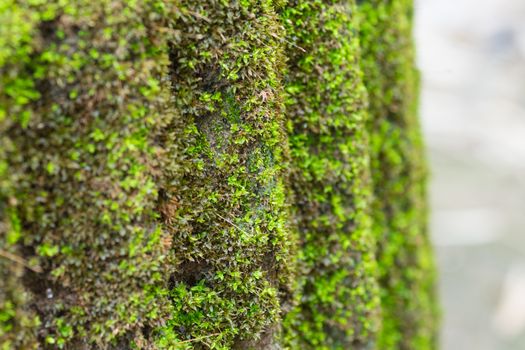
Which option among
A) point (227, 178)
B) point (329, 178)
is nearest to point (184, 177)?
point (227, 178)

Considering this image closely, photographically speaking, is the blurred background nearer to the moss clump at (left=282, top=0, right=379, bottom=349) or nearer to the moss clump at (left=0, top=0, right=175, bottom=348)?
the moss clump at (left=282, top=0, right=379, bottom=349)

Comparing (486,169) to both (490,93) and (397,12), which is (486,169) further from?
(397,12)

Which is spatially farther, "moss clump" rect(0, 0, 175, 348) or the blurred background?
the blurred background

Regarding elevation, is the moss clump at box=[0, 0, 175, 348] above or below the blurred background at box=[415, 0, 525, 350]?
above

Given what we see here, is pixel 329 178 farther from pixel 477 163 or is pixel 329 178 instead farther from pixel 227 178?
pixel 477 163

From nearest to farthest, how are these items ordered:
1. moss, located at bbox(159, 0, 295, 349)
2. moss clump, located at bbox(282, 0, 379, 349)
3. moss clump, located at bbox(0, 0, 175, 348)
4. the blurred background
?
moss clump, located at bbox(0, 0, 175, 348)
moss, located at bbox(159, 0, 295, 349)
moss clump, located at bbox(282, 0, 379, 349)
the blurred background

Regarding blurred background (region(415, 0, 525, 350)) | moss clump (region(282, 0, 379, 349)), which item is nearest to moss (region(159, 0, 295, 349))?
moss clump (region(282, 0, 379, 349))

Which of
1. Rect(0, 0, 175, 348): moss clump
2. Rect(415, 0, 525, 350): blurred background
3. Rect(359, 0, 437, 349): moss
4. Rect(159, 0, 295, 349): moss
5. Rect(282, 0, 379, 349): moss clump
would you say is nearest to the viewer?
Rect(0, 0, 175, 348): moss clump
